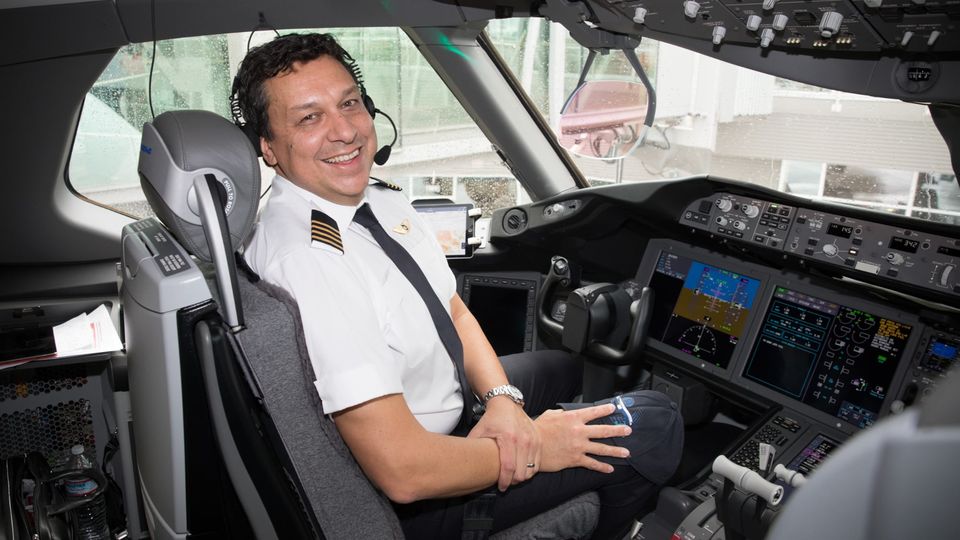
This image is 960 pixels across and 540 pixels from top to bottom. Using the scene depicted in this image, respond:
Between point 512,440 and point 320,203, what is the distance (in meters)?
0.66

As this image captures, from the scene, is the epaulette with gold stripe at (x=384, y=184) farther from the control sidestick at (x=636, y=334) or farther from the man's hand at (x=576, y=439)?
the control sidestick at (x=636, y=334)

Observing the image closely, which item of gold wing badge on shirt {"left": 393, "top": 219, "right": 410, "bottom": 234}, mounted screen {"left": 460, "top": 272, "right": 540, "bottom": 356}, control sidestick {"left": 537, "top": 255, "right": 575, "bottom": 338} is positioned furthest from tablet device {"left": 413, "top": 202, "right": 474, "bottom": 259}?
gold wing badge on shirt {"left": 393, "top": 219, "right": 410, "bottom": 234}

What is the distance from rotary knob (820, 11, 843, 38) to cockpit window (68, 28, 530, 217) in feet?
4.83

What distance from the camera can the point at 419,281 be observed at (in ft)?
4.85

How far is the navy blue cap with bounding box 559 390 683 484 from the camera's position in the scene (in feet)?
5.19

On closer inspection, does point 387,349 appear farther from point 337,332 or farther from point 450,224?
point 450,224

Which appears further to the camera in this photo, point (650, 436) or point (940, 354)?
point (940, 354)

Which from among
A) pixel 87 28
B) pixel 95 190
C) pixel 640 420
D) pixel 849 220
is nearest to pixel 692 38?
pixel 849 220

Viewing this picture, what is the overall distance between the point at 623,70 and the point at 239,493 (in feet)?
5.41

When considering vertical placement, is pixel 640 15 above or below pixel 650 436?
above

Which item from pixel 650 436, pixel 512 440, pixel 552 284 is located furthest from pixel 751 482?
pixel 552 284

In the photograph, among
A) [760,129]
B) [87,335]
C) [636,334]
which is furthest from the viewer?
[760,129]

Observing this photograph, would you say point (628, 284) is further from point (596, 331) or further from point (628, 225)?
point (596, 331)

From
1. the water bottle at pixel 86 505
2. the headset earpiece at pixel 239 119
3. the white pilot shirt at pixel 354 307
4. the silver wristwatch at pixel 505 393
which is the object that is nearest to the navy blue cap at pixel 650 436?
the silver wristwatch at pixel 505 393
